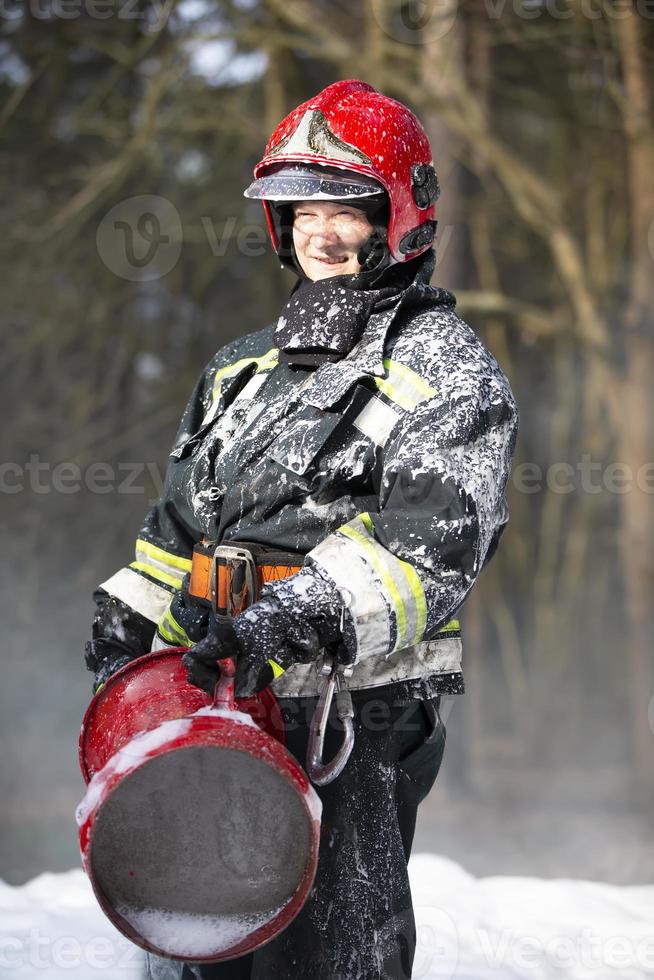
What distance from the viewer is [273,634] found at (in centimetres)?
181

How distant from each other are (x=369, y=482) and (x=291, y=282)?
7.46 m

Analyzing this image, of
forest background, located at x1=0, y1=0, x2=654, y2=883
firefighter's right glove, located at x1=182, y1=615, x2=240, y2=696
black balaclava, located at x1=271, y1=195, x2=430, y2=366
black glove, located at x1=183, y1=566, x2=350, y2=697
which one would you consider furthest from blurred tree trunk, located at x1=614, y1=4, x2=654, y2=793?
firefighter's right glove, located at x1=182, y1=615, x2=240, y2=696

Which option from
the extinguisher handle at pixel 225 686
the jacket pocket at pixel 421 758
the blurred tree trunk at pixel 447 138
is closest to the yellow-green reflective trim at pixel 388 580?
the extinguisher handle at pixel 225 686

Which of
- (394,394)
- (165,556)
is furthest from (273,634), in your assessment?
(165,556)

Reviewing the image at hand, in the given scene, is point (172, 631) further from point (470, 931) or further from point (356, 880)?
point (470, 931)

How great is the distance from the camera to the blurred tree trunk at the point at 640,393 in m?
6.84

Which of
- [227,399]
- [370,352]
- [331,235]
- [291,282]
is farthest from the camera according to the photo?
[291,282]

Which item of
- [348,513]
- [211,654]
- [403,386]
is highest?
[403,386]

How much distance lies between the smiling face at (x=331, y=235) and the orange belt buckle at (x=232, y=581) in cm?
61

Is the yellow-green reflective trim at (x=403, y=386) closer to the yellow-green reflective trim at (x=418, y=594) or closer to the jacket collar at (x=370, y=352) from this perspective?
the jacket collar at (x=370, y=352)

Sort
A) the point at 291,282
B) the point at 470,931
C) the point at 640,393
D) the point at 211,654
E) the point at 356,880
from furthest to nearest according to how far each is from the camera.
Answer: the point at 291,282 < the point at 640,393 < the point at 470,931 < the point at 356,880 < the point at 211,654

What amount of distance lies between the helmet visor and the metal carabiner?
88cm

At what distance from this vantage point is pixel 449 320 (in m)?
2.25

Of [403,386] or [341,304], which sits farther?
[341,304]
